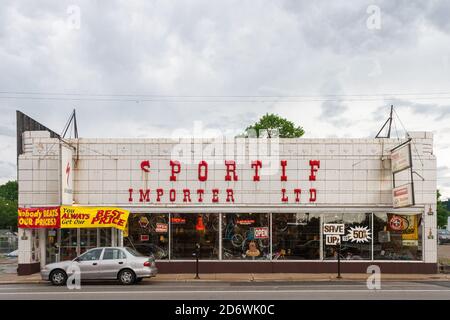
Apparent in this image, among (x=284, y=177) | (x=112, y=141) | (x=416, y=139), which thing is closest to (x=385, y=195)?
(x=416, y=139)

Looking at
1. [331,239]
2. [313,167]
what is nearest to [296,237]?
[331,239]

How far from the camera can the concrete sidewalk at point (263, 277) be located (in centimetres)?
2177

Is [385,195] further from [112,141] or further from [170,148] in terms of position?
[112,141]

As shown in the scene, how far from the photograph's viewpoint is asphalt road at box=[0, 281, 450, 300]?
15.7m

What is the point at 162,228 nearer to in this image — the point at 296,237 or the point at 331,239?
the point at 296,237

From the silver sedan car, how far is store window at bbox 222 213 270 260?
5.31m

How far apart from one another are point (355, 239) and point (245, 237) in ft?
16.1

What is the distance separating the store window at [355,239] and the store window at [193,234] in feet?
16.3

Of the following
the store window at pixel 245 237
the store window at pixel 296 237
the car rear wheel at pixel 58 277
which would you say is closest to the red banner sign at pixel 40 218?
the car rear wheel at pixel 58 277

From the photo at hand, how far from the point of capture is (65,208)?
2367 centimetres

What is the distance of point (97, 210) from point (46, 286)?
4.90m

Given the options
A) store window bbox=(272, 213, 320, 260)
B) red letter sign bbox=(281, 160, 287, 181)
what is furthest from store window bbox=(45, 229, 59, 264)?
red letter sign bbox=(281, 160, 287, 181)

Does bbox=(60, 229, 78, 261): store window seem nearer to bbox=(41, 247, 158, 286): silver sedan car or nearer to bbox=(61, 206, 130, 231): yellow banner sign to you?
bbox=(61, 206, 130, 231): yellow banner sign

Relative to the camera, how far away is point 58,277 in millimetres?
19875
